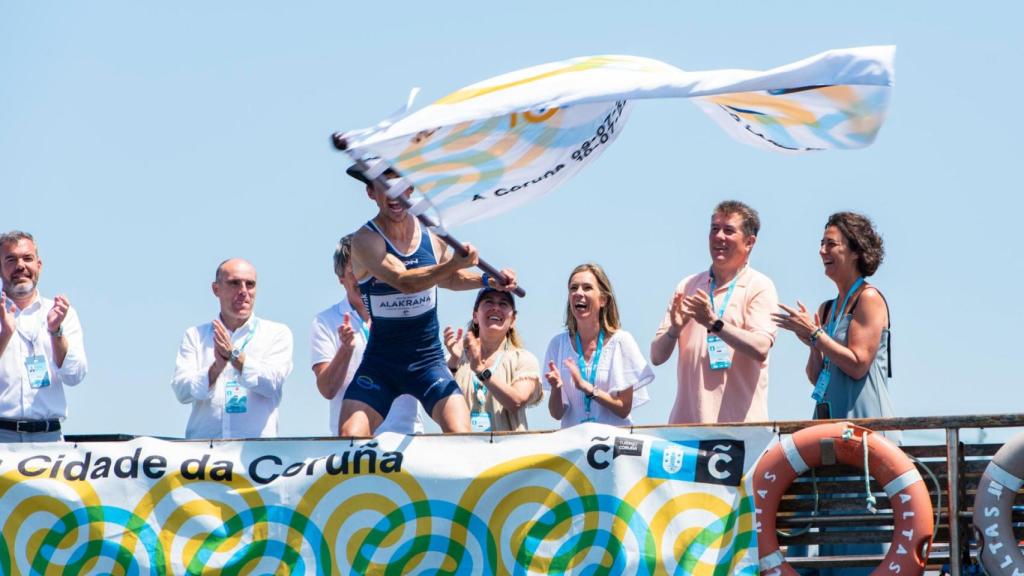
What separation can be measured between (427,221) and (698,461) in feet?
5.71

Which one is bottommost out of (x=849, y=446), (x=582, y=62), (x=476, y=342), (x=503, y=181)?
(x=849, y=446)

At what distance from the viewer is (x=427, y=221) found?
812 centimetres

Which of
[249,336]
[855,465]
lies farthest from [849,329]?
[249,336]

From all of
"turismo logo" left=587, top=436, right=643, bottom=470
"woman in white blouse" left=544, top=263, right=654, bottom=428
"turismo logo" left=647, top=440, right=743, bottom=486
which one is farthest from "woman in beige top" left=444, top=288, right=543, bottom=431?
"turismo logo" left=647, top=440, right=743, bottom=486

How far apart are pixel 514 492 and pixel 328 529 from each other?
95 centimetres

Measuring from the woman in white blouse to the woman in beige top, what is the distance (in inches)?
6.0

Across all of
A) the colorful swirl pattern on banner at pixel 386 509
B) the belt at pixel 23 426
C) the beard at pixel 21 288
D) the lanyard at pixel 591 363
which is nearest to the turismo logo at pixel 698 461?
the colorful swirl pattern on banner at pixel 386 509

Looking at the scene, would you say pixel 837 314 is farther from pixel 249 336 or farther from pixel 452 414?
pixel 249 336

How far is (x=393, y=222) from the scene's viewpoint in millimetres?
8930

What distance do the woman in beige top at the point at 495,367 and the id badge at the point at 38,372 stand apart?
2310 millimetres

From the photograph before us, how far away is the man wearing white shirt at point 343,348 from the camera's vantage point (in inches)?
378

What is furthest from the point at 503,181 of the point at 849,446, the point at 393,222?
the point at 849,446

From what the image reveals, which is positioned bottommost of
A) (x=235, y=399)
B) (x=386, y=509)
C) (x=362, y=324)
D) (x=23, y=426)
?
(x=386, y=509)

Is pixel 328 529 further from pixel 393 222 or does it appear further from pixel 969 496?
pixel 969 496
